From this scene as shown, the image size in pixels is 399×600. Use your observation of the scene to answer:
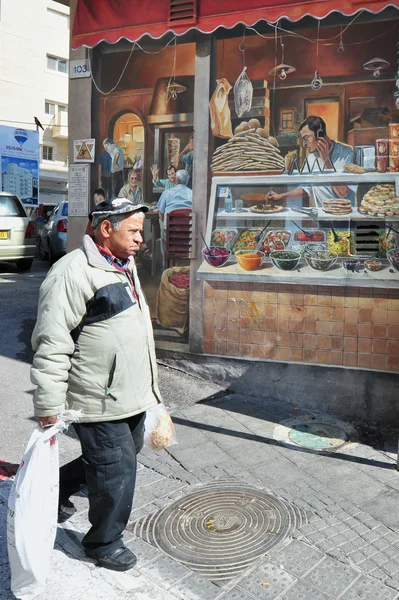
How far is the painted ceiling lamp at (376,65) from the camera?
5.53 meters

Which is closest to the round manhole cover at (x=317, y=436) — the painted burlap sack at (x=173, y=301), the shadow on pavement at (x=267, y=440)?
the shadow on pavement at (x=267, y=440)

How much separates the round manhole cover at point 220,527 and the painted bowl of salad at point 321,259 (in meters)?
2.35

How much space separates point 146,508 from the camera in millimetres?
4094

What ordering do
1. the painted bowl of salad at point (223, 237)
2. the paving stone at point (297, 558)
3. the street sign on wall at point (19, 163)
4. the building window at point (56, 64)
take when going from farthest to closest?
the building window at point (56, 64) → the street sign on wall at point (19, 163) → the painted bowl of salad at point (223, 237) → the paving stone at point (297, 558)

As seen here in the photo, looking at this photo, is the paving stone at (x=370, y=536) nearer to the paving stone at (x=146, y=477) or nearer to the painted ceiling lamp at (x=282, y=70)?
the paving stone at (x=146, y=477)

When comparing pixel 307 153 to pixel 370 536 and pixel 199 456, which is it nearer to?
pixel 199 456

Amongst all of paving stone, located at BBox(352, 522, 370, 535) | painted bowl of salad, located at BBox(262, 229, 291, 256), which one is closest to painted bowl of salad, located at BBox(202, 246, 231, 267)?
painted bowl of salad, located at BBox(262, 229, 291, 256)

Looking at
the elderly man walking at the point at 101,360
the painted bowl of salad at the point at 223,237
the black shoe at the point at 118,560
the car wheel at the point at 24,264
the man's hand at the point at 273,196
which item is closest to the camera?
the elderly man walking at the point at 101,360

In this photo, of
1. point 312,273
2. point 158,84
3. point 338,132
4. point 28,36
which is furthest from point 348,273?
point 28,36

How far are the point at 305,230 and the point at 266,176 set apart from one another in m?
0.67

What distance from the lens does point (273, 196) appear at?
6.09 metres

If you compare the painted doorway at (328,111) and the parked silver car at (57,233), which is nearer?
the painted doorway at (328,111)

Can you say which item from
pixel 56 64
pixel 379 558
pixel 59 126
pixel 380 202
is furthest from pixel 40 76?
pixel 379 558

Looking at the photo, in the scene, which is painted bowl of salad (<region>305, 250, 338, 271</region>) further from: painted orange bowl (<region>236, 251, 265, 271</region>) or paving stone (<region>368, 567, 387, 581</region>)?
paving stone (<region>368, 567, 387, 581</region>)
